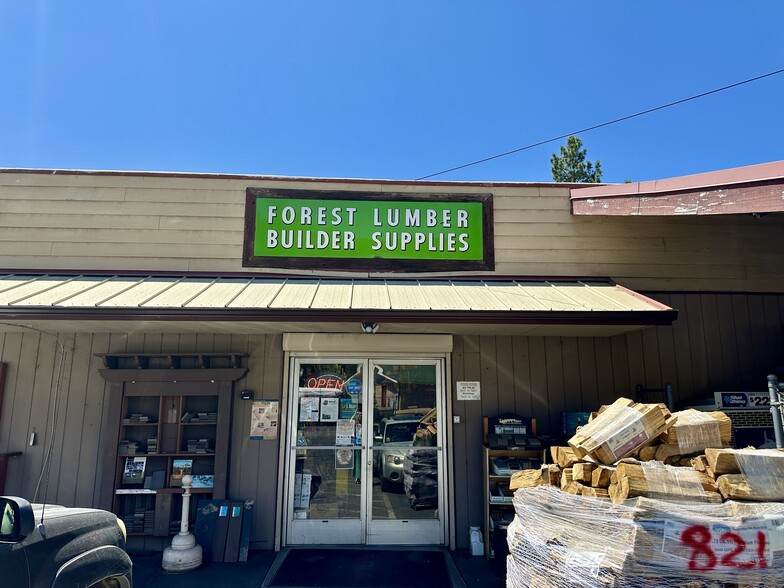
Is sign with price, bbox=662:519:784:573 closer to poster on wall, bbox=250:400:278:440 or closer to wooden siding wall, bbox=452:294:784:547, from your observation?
wooden siding wall, bbox=452:294:784:547

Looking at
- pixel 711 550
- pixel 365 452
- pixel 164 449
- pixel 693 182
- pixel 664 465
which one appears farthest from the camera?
pixel 365 452

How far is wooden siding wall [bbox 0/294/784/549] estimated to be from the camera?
6340 millimetres

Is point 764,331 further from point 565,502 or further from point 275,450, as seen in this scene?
point 275,450

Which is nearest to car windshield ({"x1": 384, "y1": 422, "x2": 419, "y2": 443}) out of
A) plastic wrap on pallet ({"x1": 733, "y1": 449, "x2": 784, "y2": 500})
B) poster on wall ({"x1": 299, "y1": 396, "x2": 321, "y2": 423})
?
poster on wall ({"x1": 299, "y1": 396, "x2": 321, "y2": 423})

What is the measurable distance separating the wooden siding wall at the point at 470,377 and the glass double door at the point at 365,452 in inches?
11.8

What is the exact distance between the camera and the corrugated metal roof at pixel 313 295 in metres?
5.31

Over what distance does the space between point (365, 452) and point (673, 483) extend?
12.9ft

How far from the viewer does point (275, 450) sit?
21.1 ft

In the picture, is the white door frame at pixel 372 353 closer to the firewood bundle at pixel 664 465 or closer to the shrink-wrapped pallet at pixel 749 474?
the firewood bundle at pixel 664 465

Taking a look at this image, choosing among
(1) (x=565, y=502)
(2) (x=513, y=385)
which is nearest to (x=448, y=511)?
(2) (x=513, y=385)

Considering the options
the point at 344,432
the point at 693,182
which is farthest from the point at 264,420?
the point at 693,182

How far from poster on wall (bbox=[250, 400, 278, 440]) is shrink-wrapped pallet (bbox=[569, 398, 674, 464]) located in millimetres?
3952

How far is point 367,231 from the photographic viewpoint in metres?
6.93

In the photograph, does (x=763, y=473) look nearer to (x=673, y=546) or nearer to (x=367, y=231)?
(x=673, y=546)
